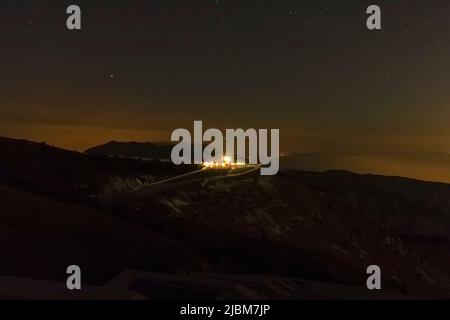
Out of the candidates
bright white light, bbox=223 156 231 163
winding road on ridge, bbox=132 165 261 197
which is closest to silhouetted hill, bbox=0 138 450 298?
winding road on ridge, bbox=132 165 261 197

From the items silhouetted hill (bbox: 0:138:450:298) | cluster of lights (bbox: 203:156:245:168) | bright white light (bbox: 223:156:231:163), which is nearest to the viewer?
silhouetted hill (bbox: 0:138:450:298)

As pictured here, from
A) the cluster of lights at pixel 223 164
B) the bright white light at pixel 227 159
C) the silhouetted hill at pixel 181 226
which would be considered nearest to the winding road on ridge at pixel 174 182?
the silhouetted hill at pixel 181 226

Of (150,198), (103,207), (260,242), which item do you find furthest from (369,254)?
(103,207)

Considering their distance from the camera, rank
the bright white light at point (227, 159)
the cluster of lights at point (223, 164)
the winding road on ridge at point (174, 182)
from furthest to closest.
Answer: the bright white light at point (227, 159) → the cluster of lights at point (223, 164) → the winding road on ridge at point (174, 182)

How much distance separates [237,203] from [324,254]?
13.9m

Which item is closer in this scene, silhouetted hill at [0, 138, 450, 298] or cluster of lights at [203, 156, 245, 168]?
silhouetted hill at [0, 138, 450, 298]

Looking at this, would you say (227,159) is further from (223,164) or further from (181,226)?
(181,226)

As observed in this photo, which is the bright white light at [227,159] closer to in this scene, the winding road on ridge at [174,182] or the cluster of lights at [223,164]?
the cluster of lights at [223,164]

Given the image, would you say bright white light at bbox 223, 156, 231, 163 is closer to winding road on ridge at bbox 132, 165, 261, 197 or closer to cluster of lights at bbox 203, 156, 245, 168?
cluster of lights at bbox 203, 156, 245, 168

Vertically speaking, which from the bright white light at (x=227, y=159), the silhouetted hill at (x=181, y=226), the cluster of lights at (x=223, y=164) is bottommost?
the silhouetted hill at (x=181, y=226)

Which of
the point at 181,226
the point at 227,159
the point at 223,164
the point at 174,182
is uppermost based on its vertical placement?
the point at 227,159

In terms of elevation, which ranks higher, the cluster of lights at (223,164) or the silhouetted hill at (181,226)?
the cluster of lights at (223,164)

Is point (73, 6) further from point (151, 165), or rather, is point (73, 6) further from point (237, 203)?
point (151, 165)

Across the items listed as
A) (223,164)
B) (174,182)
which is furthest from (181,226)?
(223,164)
